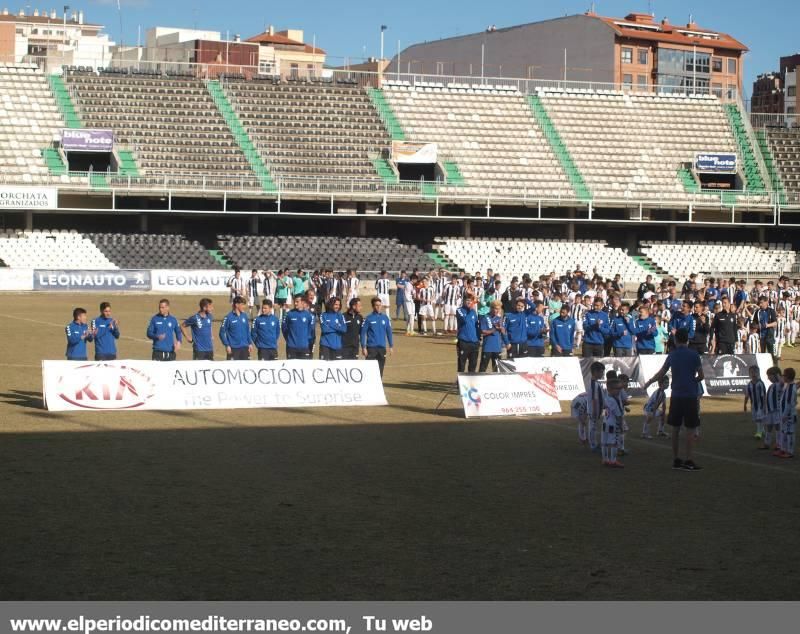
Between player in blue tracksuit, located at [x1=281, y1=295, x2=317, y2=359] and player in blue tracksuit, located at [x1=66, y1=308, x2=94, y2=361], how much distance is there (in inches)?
145

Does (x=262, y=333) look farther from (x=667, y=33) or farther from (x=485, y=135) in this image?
(x=667, y=33)

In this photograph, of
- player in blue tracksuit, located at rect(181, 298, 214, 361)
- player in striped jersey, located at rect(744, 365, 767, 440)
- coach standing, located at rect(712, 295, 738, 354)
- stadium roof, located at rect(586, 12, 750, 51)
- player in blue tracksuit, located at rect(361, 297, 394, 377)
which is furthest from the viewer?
stadium roof, located at rect(586, 12, 750, 51)

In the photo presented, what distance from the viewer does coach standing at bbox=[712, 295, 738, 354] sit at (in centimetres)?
2779

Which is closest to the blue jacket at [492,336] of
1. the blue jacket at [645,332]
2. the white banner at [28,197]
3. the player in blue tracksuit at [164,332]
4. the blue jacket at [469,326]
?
the blue jacket at [469,326]

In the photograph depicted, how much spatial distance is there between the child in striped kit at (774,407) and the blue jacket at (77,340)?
36.7ft

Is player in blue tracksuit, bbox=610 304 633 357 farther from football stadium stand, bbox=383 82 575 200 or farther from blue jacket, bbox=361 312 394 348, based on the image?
football stadium stand, bbox=383 82 575 200

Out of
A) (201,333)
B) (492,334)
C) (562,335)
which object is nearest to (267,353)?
(201,333)

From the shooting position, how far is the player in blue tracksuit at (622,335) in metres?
24.9

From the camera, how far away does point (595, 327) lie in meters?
Result: 24.4

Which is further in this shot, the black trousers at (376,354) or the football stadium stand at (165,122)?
the football stadium stand at (165,122)

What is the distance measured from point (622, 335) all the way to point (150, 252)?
30547 mm

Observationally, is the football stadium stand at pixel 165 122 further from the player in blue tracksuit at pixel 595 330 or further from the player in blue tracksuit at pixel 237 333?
the player in blue tracksuit at pixel 237 333

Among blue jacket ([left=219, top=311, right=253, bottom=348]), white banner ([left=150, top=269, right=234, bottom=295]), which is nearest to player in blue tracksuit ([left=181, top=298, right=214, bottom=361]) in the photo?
blue jacket ([left=219, top=311, right=253, bottom=348])

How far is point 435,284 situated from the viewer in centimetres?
3766
